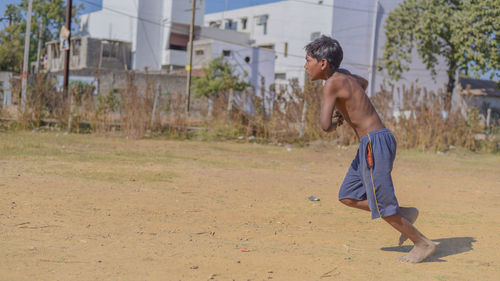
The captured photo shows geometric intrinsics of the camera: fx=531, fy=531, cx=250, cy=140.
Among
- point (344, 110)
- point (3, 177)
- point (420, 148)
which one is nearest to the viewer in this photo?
point (344, 110)

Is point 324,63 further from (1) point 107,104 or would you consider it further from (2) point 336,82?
(1) point 107,104

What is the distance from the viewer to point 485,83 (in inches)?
1726

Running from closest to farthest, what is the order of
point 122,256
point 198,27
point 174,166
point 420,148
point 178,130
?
point 122,256, point 174,166, point 420,148, point 178,130, point 198,27

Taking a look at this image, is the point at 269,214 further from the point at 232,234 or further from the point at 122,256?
the point at 122,256

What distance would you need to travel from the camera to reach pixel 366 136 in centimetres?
356

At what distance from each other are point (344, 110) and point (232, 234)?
52.4 inches

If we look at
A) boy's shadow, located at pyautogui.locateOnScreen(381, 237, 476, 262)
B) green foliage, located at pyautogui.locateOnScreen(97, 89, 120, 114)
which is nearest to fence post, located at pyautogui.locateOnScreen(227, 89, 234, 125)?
green foliage, located at pyautogui.locateOnScreen(97, 89, 120, 114)

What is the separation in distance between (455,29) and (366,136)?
1952 centimetres

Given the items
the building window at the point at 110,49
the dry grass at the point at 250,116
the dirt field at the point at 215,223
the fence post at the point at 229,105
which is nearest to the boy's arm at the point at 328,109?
the dirt field at the point at 215,223

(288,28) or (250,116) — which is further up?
(288,28)

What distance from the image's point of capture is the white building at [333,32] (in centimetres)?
3480

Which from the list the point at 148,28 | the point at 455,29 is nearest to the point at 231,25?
the point at 148,28

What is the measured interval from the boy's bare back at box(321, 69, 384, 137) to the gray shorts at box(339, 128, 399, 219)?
9 cm

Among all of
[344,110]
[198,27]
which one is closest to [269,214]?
[344,110]
